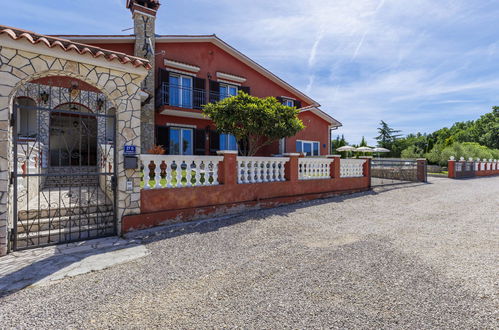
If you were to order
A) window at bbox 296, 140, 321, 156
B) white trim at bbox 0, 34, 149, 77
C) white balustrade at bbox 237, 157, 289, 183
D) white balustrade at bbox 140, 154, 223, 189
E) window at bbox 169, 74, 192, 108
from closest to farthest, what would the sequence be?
white trim at bbox 0, 34, 149, 77
white balustrade at bbox 140, 154, 223, 189
white balustrade at bbox 237, 157, 289, 183
window at bbox 169, 74, 192, 108
window at bbox 296, 140, 321, 156

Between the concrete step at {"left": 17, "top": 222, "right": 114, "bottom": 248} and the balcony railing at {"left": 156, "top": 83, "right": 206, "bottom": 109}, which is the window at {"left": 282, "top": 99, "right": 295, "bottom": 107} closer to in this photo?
the balcony railing at {"left": 156, "top": 83, "right": 206, "bottom": 109}

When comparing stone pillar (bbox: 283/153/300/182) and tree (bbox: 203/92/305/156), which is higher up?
tree (bbox: 203/92/305/156)

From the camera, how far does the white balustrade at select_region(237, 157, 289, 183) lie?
714 cm

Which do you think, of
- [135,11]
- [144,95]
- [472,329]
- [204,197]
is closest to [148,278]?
[204,197]

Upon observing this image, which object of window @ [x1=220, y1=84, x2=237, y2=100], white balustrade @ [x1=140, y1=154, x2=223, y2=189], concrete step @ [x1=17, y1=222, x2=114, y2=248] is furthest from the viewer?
window @ [x1=220, y1=84, x2=237, y2=100]

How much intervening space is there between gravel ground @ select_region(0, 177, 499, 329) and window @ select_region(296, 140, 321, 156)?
418 inches

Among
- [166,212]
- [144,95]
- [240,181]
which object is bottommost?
[166,212]

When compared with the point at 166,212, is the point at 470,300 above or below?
below

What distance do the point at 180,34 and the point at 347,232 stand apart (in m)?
12.6

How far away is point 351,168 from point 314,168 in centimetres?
229

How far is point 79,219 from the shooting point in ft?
16.3

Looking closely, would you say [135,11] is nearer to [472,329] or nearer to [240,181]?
[240,181]

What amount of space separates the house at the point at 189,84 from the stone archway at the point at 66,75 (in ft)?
21.3

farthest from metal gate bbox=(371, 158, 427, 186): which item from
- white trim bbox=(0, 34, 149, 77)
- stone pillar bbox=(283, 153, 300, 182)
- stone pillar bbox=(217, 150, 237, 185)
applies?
white trim bbox=(0, 34, 149, 77)
